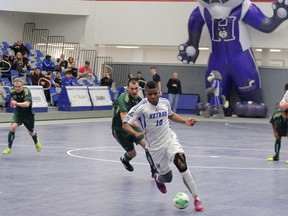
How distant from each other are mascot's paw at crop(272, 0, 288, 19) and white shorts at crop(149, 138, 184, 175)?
22981mm

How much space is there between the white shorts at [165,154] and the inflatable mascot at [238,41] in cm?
2229

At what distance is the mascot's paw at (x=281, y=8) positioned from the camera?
32719 mm

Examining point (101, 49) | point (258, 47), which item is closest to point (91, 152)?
point (258, 47)

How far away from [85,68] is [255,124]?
8017 mm

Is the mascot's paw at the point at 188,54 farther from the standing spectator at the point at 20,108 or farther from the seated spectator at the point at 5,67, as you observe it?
the standing spectator at the point at 20,108

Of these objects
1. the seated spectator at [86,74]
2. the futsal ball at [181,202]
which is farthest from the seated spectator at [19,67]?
the futsal ball at [181,202]

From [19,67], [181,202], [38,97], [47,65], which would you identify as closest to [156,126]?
[181,202]

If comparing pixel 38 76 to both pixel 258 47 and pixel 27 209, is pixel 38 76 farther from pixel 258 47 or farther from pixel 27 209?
pixel 27 209

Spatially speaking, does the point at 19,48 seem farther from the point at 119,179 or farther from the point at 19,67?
the point at 119,179

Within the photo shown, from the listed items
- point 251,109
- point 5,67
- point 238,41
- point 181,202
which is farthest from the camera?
point 251,109

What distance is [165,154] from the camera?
10852 millimetres

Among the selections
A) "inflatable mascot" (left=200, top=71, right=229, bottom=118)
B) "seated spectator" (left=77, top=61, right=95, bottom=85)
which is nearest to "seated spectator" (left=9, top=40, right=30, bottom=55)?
"seated spectator" (left=77, top=61, right=95, bottom=85)

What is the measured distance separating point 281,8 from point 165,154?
75.9 feet

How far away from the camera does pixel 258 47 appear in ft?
115
